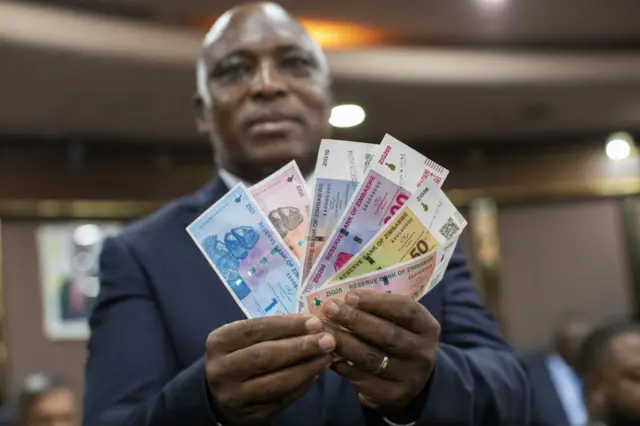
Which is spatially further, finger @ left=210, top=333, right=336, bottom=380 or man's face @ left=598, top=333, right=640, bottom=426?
man's face @ left=598, top=333, right=640, bottom=426

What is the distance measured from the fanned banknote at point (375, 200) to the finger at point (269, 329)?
0.06 meters

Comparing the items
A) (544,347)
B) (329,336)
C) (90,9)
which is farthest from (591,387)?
(544,347)

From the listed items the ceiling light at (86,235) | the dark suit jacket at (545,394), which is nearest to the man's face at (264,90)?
the dark suit jacket at (545,394)

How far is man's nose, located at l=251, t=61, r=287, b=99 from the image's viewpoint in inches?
48.6

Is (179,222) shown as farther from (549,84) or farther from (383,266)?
(549,84)

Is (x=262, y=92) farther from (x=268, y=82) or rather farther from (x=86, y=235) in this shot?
(x=86, y=235)

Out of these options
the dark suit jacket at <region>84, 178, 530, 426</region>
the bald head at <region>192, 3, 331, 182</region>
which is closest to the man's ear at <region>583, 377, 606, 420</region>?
the dark suit jacket at <region>84, 178, 530, 426</region>

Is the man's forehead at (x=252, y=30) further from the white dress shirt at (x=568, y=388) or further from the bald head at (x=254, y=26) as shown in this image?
the white dress shirt at (x=568, y=388)

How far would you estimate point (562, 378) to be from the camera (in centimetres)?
518

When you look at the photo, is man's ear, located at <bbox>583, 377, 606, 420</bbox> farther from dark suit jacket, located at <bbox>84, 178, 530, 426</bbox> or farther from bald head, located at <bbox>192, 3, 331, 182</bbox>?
bald head, located at <bbox>192, 3, 331, 182</bbox>

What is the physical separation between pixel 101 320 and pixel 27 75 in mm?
3643

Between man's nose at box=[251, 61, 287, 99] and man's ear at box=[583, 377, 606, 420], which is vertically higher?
man's nose at box=[251, 61, 287, 99]

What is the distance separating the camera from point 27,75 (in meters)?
4.31

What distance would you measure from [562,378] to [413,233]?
4755 millimetres
